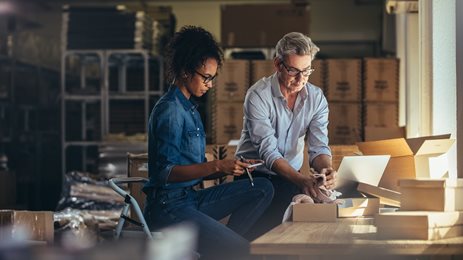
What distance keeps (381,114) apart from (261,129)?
4078mm

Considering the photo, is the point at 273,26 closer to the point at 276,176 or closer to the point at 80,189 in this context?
the point at 80,189

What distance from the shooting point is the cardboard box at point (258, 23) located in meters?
8.69

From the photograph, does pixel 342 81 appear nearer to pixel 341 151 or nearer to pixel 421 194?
pixel 341 151

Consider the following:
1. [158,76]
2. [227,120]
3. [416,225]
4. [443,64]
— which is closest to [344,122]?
[227,120]

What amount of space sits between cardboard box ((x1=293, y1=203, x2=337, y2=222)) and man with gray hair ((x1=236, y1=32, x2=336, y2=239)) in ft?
1.34

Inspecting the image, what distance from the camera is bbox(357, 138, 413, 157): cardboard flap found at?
13.3ft

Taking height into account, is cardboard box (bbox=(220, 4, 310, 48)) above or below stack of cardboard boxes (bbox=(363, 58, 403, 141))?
above

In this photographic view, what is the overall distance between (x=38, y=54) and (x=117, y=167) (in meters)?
2.97

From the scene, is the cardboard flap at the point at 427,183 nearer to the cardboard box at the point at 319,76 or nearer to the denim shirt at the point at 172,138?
the denim shirt at the point at 172,138

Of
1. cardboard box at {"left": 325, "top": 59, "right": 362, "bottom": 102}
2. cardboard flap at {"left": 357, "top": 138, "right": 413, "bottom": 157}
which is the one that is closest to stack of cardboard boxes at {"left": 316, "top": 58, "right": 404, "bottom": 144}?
cardboard box at {"left": 325, "top": 59, "right": 362, "bottom": 102}

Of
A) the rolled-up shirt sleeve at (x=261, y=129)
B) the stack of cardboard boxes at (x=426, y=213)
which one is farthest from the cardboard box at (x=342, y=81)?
the stack of cardboard boxes at (x=426, y=213)

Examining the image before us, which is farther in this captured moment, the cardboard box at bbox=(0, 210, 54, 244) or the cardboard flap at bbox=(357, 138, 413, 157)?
the cardboard flap at bbox=(357, 138, 413, 157)

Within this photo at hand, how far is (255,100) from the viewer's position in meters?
4.15

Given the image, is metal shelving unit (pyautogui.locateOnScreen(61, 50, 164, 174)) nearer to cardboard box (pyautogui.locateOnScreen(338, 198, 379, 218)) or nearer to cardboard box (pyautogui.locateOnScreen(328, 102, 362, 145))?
cardboard box (pyautogui.locateOnScreen(328, 102, 362, 145))
